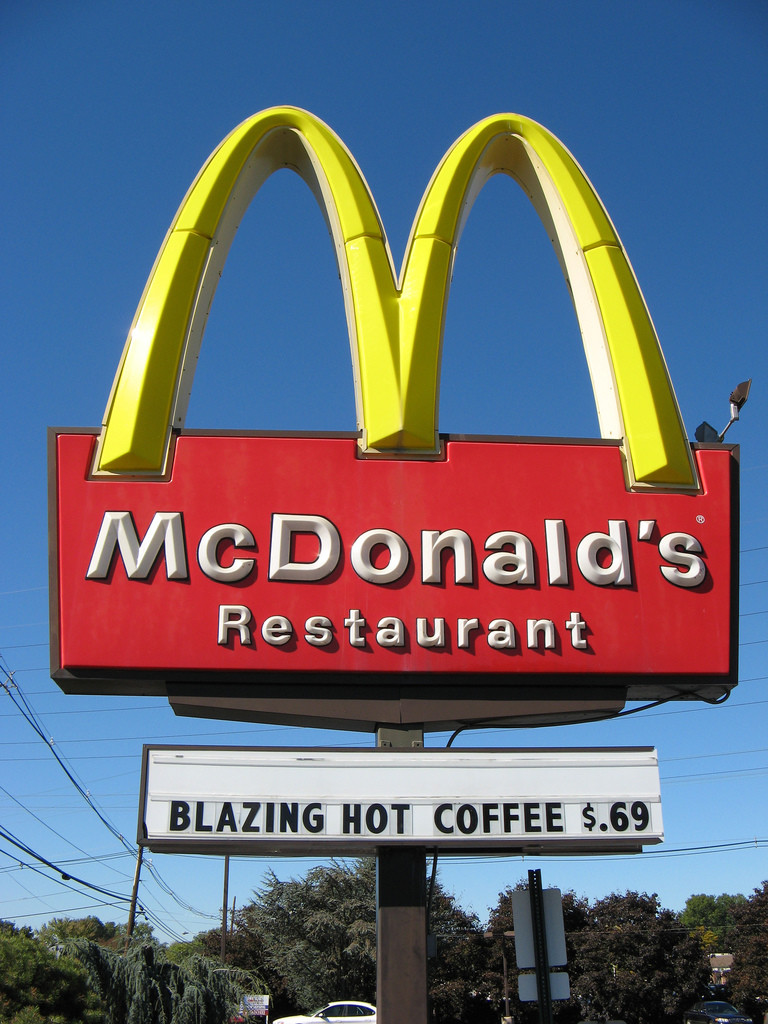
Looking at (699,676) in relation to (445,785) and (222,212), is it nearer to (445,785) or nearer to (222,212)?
(445,785)

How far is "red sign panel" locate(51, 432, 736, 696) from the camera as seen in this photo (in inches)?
290

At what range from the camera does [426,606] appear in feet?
24.8

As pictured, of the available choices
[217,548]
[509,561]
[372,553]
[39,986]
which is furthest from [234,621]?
[39,986]

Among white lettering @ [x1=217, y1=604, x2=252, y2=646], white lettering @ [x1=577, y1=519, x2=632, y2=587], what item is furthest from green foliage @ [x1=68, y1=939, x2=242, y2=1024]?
white lettering @ [x1=577, y1=519, x2=632, y2=587]

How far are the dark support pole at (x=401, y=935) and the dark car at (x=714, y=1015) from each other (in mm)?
21663

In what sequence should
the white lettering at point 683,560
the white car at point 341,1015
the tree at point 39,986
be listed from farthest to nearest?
the white car at point 341,1015
the tree at point 39,986
the white lettering at point 683,560

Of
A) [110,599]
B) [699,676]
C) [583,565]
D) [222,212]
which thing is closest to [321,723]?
[110,599]

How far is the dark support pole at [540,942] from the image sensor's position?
6.00 meters

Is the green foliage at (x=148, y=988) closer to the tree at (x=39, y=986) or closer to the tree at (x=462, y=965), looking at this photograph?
the tree at (x=39, y=986)

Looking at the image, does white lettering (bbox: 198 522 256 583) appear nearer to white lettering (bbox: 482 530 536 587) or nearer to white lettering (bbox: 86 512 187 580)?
white lettering (bbox: 86 512 187 580)

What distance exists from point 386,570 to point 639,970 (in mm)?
28534

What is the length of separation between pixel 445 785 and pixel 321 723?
1256mm

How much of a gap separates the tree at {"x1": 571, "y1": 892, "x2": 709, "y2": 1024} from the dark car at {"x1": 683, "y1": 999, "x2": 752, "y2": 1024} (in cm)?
323

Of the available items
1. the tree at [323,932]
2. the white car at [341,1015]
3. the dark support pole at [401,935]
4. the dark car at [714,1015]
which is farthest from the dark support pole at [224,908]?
the dark support pole at [401,935]
